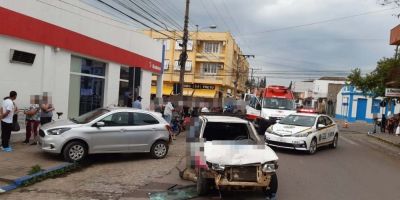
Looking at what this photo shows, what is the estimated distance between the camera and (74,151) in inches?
455

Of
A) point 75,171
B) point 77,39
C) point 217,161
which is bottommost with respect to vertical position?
point 75,171

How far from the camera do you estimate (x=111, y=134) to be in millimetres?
12125

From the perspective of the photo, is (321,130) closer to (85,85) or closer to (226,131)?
(226,131)

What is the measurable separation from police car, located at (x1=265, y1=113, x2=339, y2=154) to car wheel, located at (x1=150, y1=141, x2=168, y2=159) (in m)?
4.63

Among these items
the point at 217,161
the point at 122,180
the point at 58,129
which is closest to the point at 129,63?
the point at 58,129

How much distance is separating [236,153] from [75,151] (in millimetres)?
4917

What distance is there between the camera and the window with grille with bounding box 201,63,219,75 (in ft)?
204

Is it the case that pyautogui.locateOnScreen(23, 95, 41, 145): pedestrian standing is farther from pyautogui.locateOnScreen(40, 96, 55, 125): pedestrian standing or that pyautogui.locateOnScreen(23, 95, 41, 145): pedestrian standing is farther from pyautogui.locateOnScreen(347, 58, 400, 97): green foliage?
pyautogui.locateOnScreen(347, 58, 400, 97): green foliage

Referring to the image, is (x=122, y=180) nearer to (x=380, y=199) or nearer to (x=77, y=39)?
(x=380, y=199)

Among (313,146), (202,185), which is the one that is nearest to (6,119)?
(202,185)

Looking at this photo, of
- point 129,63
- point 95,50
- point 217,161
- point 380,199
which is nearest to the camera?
point 217,161

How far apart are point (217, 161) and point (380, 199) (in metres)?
3.74

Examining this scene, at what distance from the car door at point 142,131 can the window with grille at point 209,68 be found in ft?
161

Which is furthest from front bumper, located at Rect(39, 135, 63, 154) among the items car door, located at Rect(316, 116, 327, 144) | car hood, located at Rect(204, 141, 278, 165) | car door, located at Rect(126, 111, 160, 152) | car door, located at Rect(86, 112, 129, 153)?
car door, located at Rect(316, 116, 327, 144)
